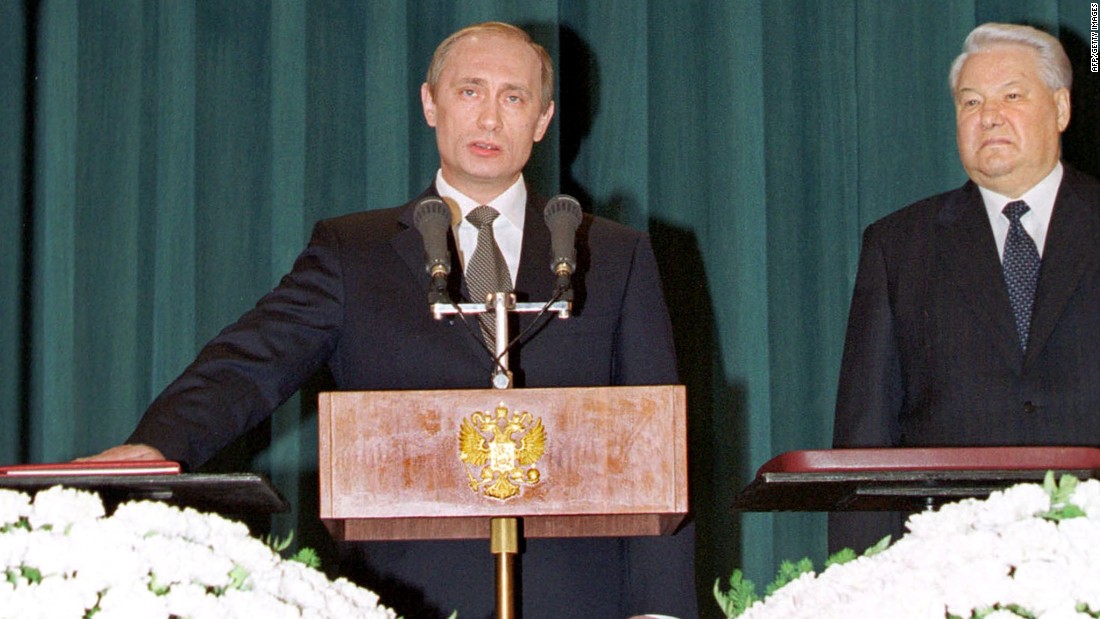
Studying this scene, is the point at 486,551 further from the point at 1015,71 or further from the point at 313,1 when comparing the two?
the point at 313,1

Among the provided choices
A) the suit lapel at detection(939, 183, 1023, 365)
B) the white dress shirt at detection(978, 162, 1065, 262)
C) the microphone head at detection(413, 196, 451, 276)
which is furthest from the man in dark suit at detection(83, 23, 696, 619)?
the white dress shirt at detection(978, 162, 1065, 262)

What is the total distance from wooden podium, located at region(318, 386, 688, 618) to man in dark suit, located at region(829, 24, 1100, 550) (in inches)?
42.4

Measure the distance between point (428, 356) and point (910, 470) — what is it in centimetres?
94

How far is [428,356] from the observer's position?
2.35 metres

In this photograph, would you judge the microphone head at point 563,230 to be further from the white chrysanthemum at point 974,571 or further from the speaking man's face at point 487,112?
the white chrysanthemum at point 974,571

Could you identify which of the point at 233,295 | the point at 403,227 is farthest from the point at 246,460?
the point at 403,227

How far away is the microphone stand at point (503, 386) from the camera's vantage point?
5.52 feet

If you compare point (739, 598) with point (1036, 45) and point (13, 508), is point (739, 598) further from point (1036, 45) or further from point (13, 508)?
point (1036, 45)

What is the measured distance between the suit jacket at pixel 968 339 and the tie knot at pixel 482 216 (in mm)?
723

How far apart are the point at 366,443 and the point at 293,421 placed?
2.26 meters

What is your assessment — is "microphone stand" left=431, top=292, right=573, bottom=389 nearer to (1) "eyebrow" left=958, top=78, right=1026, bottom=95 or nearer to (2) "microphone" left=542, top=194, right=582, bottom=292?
(2) "microphone" left=542, top=194, right=582, bottom=292

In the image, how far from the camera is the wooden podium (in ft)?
5.36

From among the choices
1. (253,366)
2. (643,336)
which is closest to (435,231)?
(253,366)

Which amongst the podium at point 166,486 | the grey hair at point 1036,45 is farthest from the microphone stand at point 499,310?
the grey hair at point 1036,45
